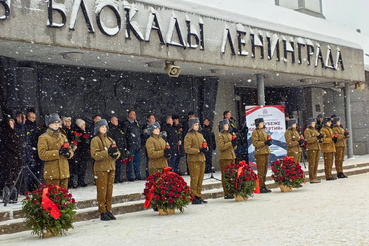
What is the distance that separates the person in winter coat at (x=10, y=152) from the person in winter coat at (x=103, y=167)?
82.4 inches

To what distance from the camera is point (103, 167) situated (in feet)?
27.9

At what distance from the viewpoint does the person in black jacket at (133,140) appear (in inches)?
517

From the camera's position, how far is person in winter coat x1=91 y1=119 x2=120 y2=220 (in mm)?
8461

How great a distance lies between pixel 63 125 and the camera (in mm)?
11758

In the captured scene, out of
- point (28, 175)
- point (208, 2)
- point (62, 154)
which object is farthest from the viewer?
point (208, 2)

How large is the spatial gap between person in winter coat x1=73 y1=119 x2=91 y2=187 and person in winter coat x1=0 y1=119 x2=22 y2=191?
217cm

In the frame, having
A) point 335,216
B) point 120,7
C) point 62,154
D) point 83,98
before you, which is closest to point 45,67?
point 83,98

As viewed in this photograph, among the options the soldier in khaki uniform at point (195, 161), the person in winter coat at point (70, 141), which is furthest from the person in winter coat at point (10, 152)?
the soldier in khaki uniform at point (195, 161)

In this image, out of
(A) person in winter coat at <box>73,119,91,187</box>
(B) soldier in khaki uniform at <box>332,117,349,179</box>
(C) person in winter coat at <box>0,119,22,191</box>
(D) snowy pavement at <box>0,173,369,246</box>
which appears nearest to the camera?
(D) snowy pavement at <box>0,173,369,246</box>

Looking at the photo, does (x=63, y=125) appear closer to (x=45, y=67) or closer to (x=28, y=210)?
(x=45, y=67)

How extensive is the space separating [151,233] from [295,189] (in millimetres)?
6053

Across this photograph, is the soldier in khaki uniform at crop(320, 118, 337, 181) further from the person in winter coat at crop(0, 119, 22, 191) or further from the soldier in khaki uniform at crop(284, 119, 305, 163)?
the person in winter coat at crop(0, 119, 22, 191)

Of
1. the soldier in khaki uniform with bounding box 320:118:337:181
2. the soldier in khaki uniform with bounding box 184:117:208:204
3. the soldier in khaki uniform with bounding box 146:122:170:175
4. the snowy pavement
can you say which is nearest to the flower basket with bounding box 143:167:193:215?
the snowy pavement

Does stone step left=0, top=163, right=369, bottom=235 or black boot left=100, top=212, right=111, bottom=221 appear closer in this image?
stone step left=0, top=163, right=369, bottom=235
